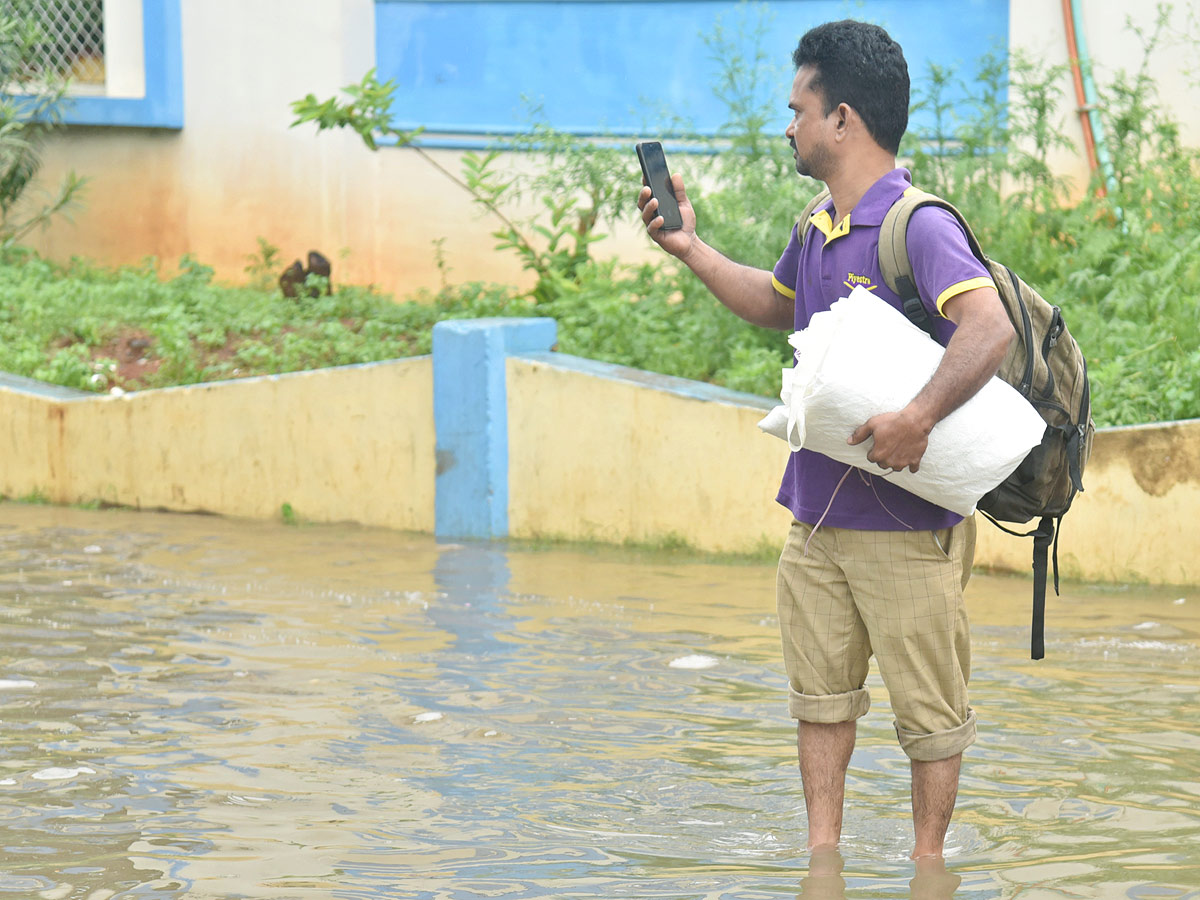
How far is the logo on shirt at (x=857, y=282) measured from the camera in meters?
3.21

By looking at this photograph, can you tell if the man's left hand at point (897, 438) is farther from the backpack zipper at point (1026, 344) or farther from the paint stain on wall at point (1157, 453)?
the paint stain on wall at point (1157, 453)

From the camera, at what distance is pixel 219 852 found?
358cm

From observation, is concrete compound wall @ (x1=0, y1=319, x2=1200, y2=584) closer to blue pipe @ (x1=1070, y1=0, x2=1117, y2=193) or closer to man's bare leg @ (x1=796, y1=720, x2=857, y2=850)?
blue pipe @ (x1=1070, y1=0, x2=1117, y2=193)

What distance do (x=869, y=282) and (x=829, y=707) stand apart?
0.94 m

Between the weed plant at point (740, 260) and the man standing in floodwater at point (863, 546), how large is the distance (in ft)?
13.0

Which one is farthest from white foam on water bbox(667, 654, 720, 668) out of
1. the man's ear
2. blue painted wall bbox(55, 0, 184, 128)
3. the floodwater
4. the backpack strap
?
blue painted wall bbox(55, 0, 184, 128)

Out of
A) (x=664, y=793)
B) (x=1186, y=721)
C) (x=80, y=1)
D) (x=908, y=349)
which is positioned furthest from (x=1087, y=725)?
(x=80, y=1)

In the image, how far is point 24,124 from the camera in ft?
38.8

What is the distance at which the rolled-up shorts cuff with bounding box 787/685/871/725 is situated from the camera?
10.9 ft

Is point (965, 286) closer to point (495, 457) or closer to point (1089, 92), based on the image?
point (495, 457)

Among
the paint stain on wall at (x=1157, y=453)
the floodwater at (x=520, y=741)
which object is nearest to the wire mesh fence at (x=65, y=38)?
the floodwater at (x=520, y=741)

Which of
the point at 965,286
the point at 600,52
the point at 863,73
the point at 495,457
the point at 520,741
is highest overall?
the point at 600,52

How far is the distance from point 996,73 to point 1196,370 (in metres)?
2.49

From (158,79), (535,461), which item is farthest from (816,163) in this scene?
(158,79)
